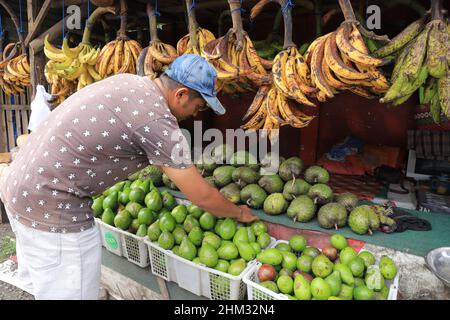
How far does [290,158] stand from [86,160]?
1798mm

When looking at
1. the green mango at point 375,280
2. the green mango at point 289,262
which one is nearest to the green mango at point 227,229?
the green mango at point 289,262

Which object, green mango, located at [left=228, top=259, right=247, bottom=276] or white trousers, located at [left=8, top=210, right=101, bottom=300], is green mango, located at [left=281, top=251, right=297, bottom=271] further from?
white trousers, located at [left=8, top=210, right=101, bottom=300]

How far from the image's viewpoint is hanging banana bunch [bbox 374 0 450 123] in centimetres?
172

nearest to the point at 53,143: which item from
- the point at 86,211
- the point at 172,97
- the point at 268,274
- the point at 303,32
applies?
the point at 86,211

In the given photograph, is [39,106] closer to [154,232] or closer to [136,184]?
[136,184]

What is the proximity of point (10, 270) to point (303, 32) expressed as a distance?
4233 mm

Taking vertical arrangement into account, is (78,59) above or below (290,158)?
above

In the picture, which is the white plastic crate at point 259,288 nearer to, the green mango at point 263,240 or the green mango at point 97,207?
the green mango at point 263,240

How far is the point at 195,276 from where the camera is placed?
7.54 ft

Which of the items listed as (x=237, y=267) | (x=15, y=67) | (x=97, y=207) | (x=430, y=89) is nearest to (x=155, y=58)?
(x=97, y=207)

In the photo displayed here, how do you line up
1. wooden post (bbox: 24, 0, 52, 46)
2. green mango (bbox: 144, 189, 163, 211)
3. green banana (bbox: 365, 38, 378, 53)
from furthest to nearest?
wooden post (bbox: 24, 0, 52, 46) → green mango (bbox: 144, 189, 163, 211) → green banana (bbox: 365, 38, 378, 53)

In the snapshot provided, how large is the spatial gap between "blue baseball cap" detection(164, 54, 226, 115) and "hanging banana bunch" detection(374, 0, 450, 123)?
972 mm

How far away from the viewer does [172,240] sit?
8.04 feet

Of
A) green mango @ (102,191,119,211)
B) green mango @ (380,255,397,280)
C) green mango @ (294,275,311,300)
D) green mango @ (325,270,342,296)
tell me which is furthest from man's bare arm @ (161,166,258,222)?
Result: green mango @ (102,191,119,211)
